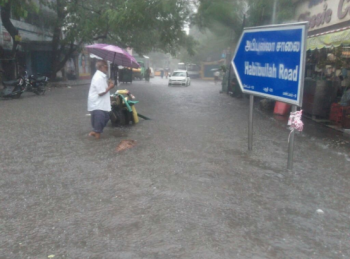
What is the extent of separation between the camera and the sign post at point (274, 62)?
5445 mm

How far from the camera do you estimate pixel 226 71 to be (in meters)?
22.4

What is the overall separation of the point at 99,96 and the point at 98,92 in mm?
104

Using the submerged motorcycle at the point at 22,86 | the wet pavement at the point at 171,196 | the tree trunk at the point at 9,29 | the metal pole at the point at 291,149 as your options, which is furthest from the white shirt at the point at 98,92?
the tree trunk at the point at 9,29

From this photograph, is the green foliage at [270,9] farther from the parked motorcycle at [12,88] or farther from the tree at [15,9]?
the parked motorcycle at [12,88]

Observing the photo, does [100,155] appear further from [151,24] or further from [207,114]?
[151,24]

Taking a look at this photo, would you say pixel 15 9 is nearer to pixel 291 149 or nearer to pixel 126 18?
pixel 126 18

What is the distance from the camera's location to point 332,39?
891 cm

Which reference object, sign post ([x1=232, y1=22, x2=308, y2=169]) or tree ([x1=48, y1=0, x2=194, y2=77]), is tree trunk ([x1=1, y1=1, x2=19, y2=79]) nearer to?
tree ([x1=48, y1=0, x2=194, y2=77])

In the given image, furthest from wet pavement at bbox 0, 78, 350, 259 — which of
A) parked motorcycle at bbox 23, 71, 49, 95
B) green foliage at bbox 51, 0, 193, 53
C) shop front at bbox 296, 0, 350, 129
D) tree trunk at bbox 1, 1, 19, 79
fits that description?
tree trunk at bbox 1, 1, 19, 79

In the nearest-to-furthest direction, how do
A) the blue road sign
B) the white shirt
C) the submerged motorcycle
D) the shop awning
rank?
the blue road sign, the white shirt, the shop awning, the submerged motorcycle

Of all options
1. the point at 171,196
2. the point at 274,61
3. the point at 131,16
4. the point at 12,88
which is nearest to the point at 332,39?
the point at 274,61

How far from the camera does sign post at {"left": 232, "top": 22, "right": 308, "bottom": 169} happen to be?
545cm

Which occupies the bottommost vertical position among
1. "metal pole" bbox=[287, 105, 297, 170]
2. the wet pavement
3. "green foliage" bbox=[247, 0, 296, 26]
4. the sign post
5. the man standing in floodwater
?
the wet pavement

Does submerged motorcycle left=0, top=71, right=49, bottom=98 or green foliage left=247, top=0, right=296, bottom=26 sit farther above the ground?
green foliage left=247, top=0, right=296, bottom=26
